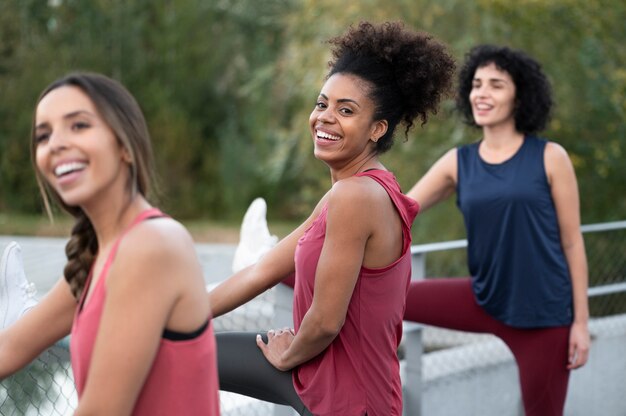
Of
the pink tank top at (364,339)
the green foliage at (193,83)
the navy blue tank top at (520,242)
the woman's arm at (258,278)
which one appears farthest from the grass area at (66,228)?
the pink tank top at (364,339)

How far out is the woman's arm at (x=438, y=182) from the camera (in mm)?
3664

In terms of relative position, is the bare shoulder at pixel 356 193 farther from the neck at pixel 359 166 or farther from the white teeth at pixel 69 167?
the white teeth at pixel 69 167

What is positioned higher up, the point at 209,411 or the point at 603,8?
the point at 603,8

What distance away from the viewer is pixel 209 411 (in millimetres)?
1682

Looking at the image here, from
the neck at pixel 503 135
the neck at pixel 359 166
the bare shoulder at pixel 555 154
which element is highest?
the neck at pixel 359 166

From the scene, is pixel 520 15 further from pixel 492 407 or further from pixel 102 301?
pixel 102 301

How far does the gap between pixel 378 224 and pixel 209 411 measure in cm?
66

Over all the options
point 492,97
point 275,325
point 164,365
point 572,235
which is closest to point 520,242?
point 572,235

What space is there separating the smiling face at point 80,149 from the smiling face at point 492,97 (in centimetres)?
226

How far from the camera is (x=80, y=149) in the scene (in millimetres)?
1587

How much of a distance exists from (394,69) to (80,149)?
40.5 inches

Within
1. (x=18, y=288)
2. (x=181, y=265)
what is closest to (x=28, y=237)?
(x=18, y=288)

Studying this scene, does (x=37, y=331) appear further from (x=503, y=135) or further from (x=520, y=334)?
(x=503, y=135)

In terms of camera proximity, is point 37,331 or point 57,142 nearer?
point 57,142
